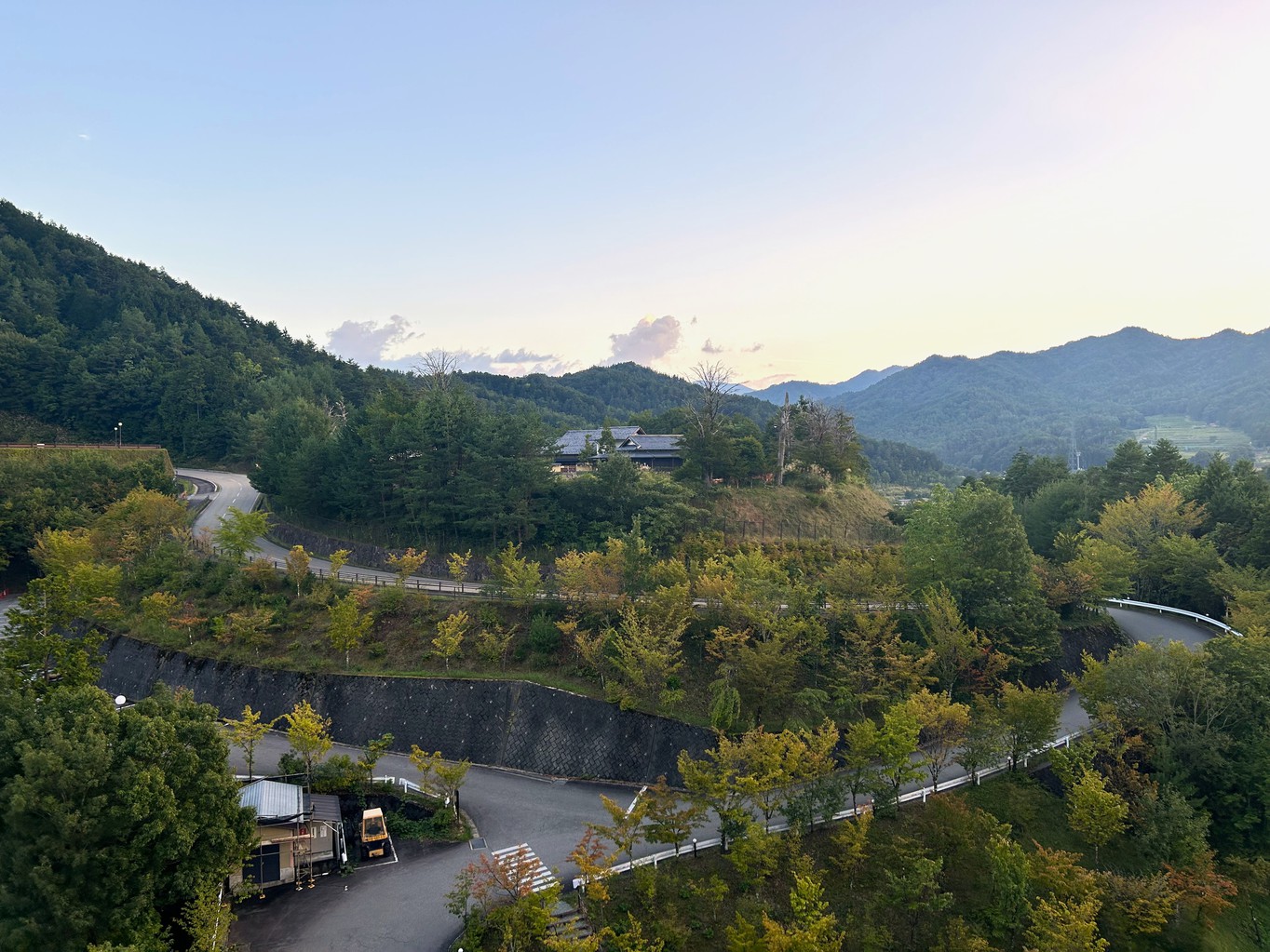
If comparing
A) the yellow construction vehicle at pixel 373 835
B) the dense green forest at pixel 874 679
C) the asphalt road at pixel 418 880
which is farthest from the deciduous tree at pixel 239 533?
the yellow construction vehicle at pixel 373 835

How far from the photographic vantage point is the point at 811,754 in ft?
55.1

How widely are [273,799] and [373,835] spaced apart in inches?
117

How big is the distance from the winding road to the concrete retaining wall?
2.31 feet

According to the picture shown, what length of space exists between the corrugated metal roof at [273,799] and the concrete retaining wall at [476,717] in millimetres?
5494

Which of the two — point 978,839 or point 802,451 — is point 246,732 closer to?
point 978,839

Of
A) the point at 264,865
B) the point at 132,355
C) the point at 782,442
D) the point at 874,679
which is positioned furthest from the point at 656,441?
the point at 132,355

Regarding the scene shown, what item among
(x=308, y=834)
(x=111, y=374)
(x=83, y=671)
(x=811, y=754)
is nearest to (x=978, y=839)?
(x=811, y=754)

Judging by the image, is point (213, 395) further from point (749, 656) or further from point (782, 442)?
point (749, 656)

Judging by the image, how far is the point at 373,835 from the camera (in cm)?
1802

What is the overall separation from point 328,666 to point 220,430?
4637cm

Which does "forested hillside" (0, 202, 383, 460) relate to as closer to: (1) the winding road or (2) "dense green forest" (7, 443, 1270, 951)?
(2) "dense green forest" (7, 443, 1270, 951)

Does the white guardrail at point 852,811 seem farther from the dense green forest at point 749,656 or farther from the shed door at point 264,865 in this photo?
the shed door at point 264,865

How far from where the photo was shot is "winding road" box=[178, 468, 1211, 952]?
1491 cm

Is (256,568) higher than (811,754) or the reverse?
higher
